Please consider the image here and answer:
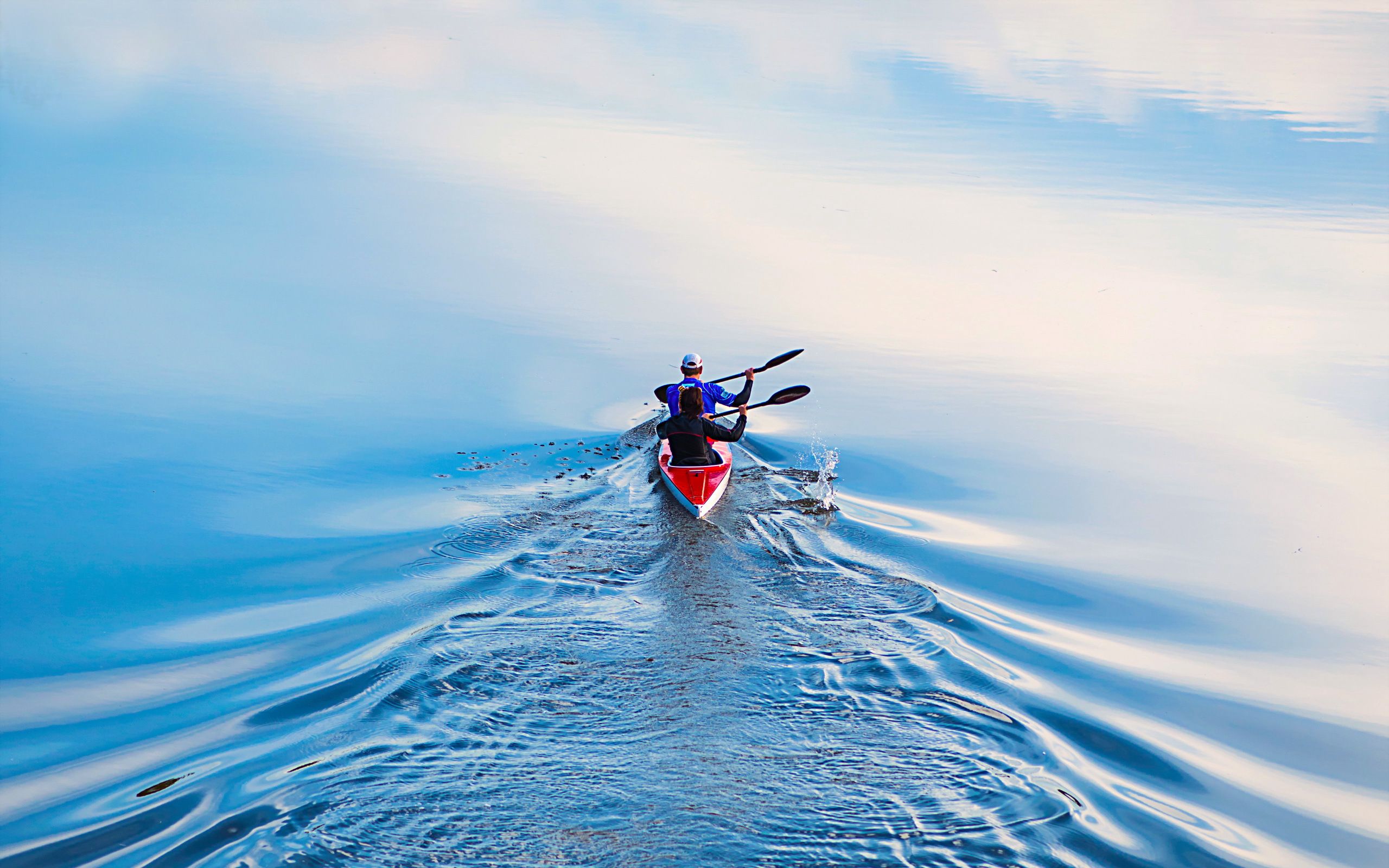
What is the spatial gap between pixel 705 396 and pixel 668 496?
67.5 inches

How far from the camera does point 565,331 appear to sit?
16.6 meters

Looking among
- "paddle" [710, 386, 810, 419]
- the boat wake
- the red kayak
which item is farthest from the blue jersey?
the boat wake

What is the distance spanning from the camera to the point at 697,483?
11.8m

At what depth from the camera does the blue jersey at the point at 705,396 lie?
1298 cm

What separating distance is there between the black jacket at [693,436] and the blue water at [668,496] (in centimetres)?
49

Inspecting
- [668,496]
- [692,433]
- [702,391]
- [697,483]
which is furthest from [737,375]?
[697,483]

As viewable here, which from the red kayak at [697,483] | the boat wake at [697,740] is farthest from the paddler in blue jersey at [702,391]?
the boat wake at [697,740]

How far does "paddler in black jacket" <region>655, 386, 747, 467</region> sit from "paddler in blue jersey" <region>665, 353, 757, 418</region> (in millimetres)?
164

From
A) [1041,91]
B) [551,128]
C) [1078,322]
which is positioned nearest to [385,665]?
[1078,322]

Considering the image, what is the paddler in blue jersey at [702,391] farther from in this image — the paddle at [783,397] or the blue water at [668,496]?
the blue water at [668,496]

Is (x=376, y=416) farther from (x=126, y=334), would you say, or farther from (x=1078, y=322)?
(x=1078, y=322)

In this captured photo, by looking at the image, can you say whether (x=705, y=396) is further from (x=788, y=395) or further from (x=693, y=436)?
(x=693, y=436)

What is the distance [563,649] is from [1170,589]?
560 cm

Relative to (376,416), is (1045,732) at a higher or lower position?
lower
